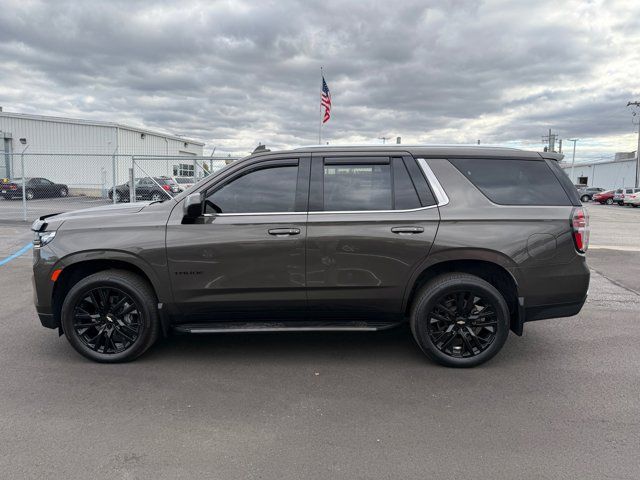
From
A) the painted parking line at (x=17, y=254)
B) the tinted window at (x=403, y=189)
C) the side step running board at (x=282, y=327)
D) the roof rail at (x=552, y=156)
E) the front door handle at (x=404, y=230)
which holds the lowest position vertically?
the painted parking line at (x=17, y=254)

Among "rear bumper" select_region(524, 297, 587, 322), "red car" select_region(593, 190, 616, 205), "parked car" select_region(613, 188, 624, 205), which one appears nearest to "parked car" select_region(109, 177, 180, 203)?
"rear bumper" select_region(524, 297, 587, 322)

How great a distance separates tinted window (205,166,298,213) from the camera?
13.4 ft

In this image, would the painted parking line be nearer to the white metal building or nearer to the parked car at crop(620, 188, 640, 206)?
the parked car at crop(620, 188, 640, 206)

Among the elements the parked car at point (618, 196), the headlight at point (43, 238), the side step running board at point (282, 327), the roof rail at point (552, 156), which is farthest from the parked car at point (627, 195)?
the headlight at point (43, 238)

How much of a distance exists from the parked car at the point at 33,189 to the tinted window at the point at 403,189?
25.0 meters

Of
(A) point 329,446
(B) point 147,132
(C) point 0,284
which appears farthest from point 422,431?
(B) point 147,132

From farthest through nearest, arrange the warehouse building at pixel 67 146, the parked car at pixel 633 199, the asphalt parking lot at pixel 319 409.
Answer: the parked car at pixel 633 199 < the warehouse building at pixel 67 146 < the asphalt parking lot at pixel 319 409

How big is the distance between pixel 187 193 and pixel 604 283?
664cm

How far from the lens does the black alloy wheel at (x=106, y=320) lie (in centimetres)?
409

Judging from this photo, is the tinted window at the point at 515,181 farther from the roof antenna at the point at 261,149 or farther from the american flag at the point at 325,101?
the american flag at the point at 325,101

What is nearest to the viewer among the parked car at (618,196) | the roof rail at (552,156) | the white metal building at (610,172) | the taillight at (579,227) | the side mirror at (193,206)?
the side mirror at (193,206)

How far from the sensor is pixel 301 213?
4027mm

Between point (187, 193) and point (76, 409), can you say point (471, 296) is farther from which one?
point (76, 409)

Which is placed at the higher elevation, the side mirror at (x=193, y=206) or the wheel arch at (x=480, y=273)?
the side mirror at (x=193, y=206)
